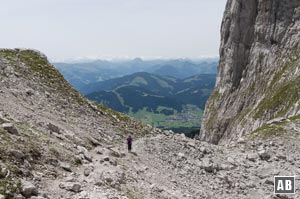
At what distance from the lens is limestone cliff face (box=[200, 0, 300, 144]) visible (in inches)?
3679

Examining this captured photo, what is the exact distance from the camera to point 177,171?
29594 mm

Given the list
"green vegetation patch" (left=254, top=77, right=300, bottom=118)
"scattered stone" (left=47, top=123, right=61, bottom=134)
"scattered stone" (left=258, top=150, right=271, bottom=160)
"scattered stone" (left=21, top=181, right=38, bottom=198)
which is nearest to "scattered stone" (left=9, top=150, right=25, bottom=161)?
"scattered stone" (left=21, top=181, right=38, bottom=198)

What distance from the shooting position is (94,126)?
1331 inches

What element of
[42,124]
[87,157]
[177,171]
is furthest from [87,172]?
[177,171]

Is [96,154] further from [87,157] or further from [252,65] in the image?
[252,65]

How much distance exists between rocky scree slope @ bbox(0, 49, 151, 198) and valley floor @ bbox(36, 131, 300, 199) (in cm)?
112

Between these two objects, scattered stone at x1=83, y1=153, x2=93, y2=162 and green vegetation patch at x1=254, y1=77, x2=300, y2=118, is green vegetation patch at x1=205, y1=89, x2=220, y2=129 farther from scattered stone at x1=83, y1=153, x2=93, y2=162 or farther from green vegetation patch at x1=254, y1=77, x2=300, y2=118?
scattered stone at x1=83, y1=153, x2=93, y2=162

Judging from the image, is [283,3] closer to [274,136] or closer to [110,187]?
[274,136]

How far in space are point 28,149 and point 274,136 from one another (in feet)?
89.4

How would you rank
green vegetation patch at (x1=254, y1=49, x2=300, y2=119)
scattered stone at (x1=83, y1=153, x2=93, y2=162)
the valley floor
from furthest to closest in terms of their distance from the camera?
green vegetation patch at (x1=254, y1=49, x2=300, y2=119)
scattered stone at (x1=83, y1=153, x2=93, y2=162)
the valley floor

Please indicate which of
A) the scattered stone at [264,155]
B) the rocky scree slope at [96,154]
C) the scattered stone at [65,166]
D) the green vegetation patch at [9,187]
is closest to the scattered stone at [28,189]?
the rocky scree slope at [96,154]

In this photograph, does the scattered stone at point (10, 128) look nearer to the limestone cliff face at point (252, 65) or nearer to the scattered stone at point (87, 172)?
the scattered stone at point (87, 172)

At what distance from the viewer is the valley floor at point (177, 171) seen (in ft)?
68.5

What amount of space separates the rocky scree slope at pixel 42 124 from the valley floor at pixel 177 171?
1.12m
